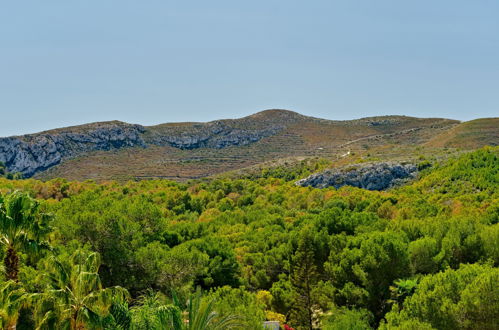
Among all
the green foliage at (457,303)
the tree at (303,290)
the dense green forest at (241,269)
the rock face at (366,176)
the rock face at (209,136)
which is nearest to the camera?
the dense green forest at (241,269)

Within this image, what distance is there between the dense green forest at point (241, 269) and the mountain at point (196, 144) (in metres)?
58.2

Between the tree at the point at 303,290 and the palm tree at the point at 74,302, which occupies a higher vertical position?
the palm tree at the point at 74,302

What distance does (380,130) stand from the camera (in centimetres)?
12950

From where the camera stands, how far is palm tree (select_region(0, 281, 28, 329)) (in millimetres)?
11547

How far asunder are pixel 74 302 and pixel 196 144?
11915 cm

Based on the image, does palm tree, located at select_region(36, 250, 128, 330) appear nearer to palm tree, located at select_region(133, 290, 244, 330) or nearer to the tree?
palm tree, located at select_region(133, 290, 244, 330)

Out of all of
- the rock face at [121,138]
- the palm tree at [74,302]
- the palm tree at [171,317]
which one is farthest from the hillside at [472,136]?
the palm tree at [74,302]

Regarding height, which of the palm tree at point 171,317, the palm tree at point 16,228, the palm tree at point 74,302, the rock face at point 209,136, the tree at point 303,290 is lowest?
the tree at point 303,290

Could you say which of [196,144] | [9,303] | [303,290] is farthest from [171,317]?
[196,144]

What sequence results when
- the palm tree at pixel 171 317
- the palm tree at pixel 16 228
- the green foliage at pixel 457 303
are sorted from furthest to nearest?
the green foliage at pixel 457 303, the palm tree at pixel 16 228, the palm tree at pixel 171 317

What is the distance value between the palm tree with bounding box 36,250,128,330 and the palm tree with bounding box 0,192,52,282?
2.22m

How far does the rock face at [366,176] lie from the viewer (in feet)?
247


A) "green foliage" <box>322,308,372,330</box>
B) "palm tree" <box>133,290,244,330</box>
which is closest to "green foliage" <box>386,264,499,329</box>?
"green foliage" <box>322,308,372,330</box>

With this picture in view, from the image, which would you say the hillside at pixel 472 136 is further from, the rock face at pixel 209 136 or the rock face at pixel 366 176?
the rock face at pixel 209 136
